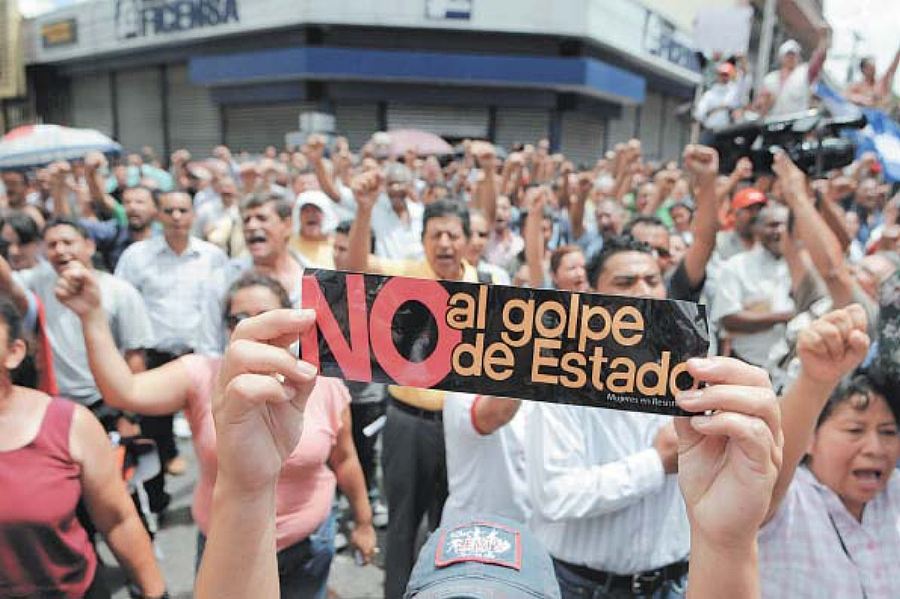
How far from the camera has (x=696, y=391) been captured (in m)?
0.97

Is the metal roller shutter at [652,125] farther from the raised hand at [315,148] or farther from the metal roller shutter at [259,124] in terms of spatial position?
the raised hand at [315,148]

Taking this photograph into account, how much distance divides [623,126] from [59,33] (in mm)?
19229

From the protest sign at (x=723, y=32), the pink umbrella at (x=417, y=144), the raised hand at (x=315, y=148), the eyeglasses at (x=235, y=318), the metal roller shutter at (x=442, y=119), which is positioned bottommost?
the eyeglasses at (x=235, y=318)

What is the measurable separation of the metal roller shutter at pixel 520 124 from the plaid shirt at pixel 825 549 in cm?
1642

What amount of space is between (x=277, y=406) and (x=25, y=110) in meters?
29.4

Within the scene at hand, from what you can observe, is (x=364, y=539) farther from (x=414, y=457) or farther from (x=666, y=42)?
(x=666, y=42)

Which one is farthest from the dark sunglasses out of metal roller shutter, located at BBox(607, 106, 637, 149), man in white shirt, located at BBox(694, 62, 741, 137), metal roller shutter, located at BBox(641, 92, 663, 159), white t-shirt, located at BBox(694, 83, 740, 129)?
metal roller shutter, located at BBox(641, 92, 663, 159)

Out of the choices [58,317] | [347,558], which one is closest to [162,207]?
[58,317]

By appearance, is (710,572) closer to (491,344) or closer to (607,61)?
(491,344)

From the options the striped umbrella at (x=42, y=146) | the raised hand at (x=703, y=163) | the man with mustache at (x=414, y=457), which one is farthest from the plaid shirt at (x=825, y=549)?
the striped umbrella at (x=42, y=146)

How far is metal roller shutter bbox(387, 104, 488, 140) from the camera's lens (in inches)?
680

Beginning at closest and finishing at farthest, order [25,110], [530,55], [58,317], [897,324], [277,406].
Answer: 1. [277,406]
2. [897,324]
3. [58,317]
4. [530,55]
5. [25,110]

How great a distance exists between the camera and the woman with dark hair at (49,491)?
1655mm

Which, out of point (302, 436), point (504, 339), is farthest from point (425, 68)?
point (504, 339)
